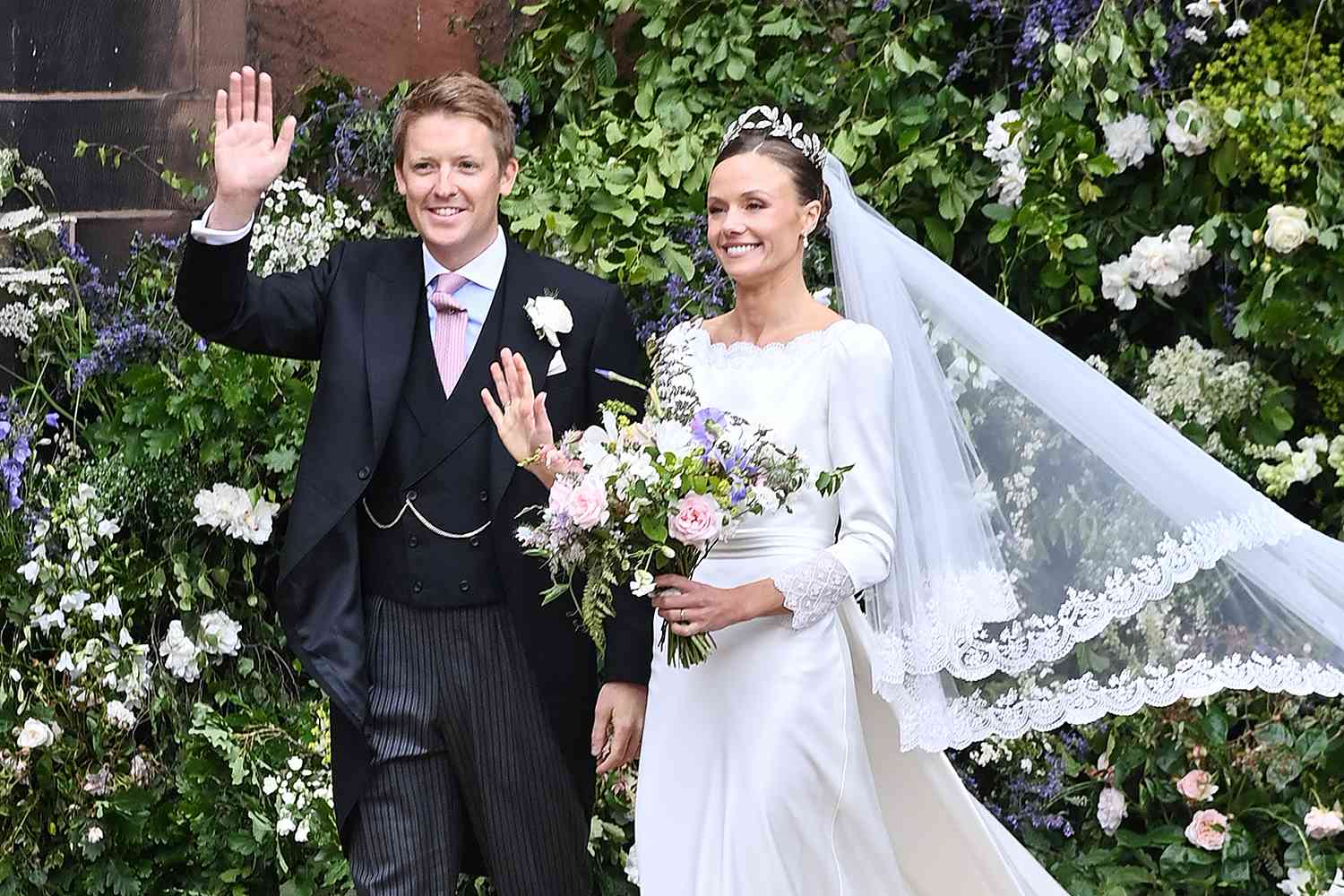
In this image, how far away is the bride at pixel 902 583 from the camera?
3.14 metres

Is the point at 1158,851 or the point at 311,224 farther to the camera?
the point at 311,224

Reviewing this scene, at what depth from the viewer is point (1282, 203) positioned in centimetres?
432

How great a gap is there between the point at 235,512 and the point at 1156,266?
257cm

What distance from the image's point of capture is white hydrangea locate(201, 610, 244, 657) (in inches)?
189

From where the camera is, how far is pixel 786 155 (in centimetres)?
331

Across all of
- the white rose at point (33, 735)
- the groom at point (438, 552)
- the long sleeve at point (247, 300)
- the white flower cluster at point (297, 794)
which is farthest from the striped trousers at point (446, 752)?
the white rose at point (33, 735)

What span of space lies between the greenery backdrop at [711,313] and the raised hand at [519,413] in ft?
5.18

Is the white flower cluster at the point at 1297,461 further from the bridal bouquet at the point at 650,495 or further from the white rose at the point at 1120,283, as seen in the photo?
the bridal bouquet at the point at 650,495

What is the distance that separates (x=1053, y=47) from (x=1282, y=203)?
71 cm

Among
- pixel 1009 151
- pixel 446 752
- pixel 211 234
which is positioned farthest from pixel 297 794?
pixel 1009 151

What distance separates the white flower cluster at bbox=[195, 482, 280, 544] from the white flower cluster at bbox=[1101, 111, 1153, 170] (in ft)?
8.18

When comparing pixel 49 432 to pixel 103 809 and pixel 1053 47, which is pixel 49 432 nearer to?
pixel 103 809

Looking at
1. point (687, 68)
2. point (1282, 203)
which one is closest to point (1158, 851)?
point (1282, 203)

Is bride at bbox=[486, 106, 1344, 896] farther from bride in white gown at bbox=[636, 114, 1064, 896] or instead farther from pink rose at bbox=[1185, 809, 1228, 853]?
pink rose at bbox=[1185, 809, 1228, 853]
